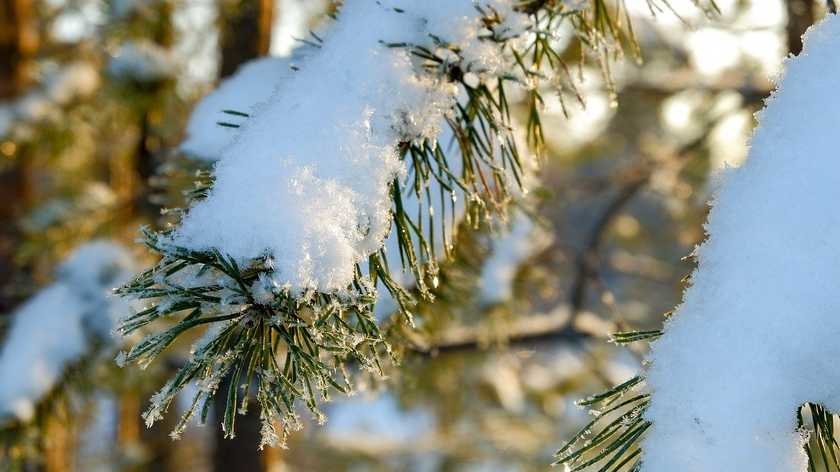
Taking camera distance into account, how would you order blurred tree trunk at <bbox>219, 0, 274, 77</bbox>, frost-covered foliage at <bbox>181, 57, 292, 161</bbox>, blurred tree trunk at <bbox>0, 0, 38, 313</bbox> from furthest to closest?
1. blurred tree trunk at <bbox>0, 0, 38, 313</bbox>
2. blurred tree trunk at <bbox>219, 0, 274, 77</bbox>
3. frost-covered foliage at <bbox>181, 57, 292, 161</bbox>

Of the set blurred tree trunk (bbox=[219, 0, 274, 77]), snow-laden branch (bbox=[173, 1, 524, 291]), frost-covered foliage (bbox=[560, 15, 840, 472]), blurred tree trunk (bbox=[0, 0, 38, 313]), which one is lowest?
frost-covered foliage (bbox=[560, 15, 840, 472])

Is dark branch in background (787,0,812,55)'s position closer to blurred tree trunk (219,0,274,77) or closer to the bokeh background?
the bokeh background

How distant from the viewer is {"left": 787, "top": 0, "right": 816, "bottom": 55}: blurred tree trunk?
169cm

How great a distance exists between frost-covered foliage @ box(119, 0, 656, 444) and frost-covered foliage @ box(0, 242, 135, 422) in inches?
50.3

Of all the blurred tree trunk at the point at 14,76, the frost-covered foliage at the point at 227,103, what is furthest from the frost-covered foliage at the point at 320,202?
the blurred tree trunk at the point at 14,76

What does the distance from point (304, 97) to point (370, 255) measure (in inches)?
6.0

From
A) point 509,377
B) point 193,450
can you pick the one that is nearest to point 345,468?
point 193,450

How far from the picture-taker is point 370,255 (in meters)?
0.64

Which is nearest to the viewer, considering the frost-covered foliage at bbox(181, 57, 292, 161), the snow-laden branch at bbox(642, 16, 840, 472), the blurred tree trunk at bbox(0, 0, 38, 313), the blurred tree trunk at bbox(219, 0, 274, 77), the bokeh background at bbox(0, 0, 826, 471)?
the snow-laden branch at bbox(642, 16, 840, 472)

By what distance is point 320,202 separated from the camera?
0.59 meters

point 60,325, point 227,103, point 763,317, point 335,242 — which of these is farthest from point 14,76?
point 763,317

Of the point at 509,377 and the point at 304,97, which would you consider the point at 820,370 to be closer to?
the point at 304,97

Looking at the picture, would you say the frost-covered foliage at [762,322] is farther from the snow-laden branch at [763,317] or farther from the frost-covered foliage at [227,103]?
the frost-covered foliage at [227,103]

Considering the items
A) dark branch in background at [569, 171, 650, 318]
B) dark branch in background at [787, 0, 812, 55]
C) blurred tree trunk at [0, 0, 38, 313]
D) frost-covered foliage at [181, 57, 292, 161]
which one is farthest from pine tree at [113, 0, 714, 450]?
blurred tree trunk at [0, 0, 38, 313]
